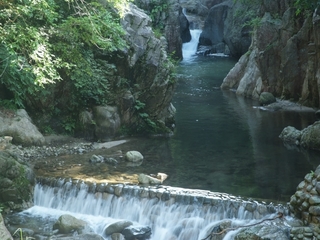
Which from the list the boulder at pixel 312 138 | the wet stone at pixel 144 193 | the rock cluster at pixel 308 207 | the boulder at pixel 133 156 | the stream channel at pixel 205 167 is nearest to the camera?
the rock cluster at pixel 308 207

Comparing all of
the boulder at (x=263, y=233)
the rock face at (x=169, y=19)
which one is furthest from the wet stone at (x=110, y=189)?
the rock face at (x=169, y=19)

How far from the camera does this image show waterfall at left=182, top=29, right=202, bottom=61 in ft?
169

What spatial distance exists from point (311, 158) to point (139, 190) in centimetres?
656

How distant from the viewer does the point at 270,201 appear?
39.3 ft

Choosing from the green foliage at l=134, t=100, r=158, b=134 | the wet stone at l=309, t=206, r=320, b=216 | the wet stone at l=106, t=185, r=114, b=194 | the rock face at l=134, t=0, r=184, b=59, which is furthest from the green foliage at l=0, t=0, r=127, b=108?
the rock face at l=134, t=0, r=184, b=59

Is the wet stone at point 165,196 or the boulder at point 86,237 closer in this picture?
the boulder at point 86,237

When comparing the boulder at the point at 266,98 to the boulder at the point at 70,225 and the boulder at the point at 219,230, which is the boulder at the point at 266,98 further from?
the boulder at the point at 70,225

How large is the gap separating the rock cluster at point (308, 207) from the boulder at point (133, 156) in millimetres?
5742

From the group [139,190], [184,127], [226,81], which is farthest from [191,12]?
[139,190]

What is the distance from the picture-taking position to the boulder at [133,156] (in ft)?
51.0

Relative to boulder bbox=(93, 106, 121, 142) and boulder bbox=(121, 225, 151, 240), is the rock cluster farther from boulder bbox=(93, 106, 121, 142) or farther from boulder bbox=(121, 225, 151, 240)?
boulder bbox=(93, 106, 121, 142)

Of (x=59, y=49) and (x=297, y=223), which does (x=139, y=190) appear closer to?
(x=297, y=223)

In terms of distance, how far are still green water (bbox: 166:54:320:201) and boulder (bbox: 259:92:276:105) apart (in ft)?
1.78

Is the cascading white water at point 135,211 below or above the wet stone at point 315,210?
below
